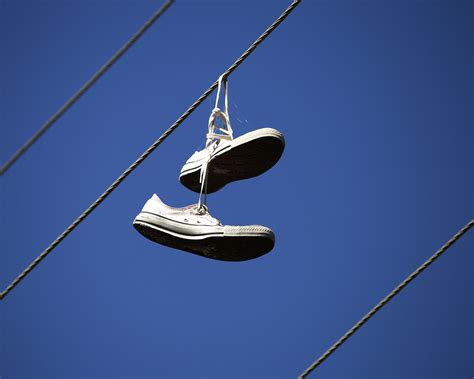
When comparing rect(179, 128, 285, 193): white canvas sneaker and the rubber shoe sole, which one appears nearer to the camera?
the rubber shoe sole

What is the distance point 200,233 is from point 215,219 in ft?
0.49

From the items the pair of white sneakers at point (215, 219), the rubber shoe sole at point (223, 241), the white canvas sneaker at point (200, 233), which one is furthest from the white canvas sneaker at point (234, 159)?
the rubber shoe sole at point (223, 241)

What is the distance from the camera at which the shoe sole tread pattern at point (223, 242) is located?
7.55 meters

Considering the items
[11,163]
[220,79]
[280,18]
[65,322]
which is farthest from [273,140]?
[65,322]

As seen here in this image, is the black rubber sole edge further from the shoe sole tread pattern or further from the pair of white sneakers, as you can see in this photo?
the shoe sole tread pattern

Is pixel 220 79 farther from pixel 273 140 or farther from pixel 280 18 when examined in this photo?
pixel 280 18

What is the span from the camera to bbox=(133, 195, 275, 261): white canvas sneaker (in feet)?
24.8

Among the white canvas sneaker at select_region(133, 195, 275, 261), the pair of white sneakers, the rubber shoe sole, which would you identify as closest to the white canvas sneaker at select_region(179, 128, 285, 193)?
the pair of white sneakers

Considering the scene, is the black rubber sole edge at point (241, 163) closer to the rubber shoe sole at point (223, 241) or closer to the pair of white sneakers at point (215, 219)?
the pair of white sneakers at point (215, 219)

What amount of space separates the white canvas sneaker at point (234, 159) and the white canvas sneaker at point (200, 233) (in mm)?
355

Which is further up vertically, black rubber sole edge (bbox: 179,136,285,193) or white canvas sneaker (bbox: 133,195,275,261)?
black rubber sole edge (bbox: 179,136,285,193)

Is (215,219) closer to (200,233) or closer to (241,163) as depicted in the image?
(200,233)

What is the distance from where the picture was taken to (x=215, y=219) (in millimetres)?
7754

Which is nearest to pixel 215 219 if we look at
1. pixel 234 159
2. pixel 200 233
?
pixel 200 233
